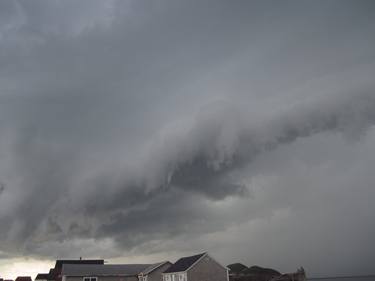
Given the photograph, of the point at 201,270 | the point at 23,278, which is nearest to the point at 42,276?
the point at 23,278

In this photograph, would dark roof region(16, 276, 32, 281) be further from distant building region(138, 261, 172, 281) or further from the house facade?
the house facade

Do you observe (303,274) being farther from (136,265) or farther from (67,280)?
(67,280)

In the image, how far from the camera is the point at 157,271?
7950 cm

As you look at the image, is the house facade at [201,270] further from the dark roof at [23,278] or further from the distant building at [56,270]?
the dark roof at [23,278]

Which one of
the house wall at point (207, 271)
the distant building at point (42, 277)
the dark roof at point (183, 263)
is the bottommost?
the house wall at point (207, 271)

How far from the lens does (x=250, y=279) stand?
8562 cm

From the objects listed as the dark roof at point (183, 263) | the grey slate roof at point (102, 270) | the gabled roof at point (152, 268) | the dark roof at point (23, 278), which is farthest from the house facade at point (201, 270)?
the dark roof at point (23, 278)

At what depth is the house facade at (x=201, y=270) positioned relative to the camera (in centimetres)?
6681

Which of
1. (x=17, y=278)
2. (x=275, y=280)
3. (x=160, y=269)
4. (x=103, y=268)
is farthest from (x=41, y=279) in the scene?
(x=275, y=280)

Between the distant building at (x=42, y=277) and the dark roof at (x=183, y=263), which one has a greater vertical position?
the distant building at (x=42, y=277)

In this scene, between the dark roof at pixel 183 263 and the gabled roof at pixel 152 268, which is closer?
the dark roof at pixel 183 263

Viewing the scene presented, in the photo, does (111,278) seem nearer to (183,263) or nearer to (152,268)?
(152,268)

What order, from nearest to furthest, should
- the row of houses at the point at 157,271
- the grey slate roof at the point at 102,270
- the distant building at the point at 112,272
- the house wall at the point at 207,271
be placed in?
1. the house wall at the point at 207,271
2. the row of houses at the point at 157,271
3. the distant building at the point at 112,272
4. the grey slate roof at the point at 102,270

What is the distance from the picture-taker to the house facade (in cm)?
6681
